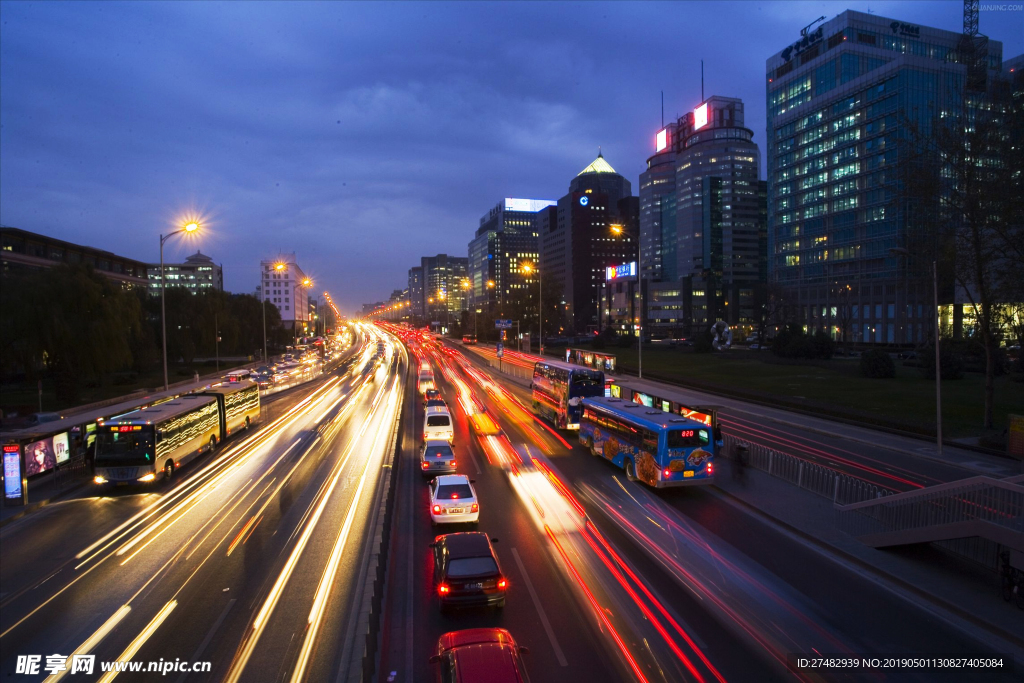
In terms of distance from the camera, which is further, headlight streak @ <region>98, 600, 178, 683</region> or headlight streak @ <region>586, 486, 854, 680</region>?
headlight streak @ <region>586, 486, 854, 680</region>

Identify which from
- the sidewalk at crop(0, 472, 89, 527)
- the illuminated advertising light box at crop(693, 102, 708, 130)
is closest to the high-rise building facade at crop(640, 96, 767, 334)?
the illuminated advertising light box at crop(693, 102, 708, 130)

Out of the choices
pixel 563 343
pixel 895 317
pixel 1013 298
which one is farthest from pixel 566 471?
pixel 563 343

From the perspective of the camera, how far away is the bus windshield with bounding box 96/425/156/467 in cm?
2166

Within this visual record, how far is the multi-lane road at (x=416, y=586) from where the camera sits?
392 inches

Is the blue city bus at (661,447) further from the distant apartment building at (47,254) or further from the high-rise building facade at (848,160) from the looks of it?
the high-rise building facade at (848,160)

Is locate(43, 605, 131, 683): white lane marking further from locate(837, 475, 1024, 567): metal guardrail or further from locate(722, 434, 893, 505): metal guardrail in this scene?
locate(722, 434, 893, 505): metal guardrail

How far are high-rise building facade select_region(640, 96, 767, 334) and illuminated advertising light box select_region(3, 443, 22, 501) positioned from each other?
139m

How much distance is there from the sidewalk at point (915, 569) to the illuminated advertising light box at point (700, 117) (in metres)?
167

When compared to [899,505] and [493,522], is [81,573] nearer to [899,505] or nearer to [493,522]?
[493,522]

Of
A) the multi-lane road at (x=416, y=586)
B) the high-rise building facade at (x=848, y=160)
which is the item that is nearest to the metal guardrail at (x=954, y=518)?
the multi-lane road at (x=416, y=586)

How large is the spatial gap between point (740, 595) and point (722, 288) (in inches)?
5820

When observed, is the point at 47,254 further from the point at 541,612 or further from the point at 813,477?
the point at 813,477

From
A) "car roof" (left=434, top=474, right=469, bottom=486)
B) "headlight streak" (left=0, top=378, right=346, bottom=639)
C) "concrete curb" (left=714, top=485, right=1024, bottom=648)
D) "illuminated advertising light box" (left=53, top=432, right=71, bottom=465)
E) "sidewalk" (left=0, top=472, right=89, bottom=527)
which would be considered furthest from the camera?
"illuminated advertising light box" (left=53, top=432, right=71, bottom=465)

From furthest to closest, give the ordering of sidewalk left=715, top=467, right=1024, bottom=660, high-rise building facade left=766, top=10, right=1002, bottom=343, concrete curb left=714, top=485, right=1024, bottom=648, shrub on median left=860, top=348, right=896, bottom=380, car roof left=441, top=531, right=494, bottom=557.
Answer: high-rise building facade left=766, top=10, right=1002, bottom=343 → shrub on median left=860, top=348, right=896, bottom=380 → car roof left=441, top=531, right=494, bottom=557 → sidewalk left=715, top=467, right=1024, bottom=660 → concrete curb left=714, top=485, right=1024, bottom=648
